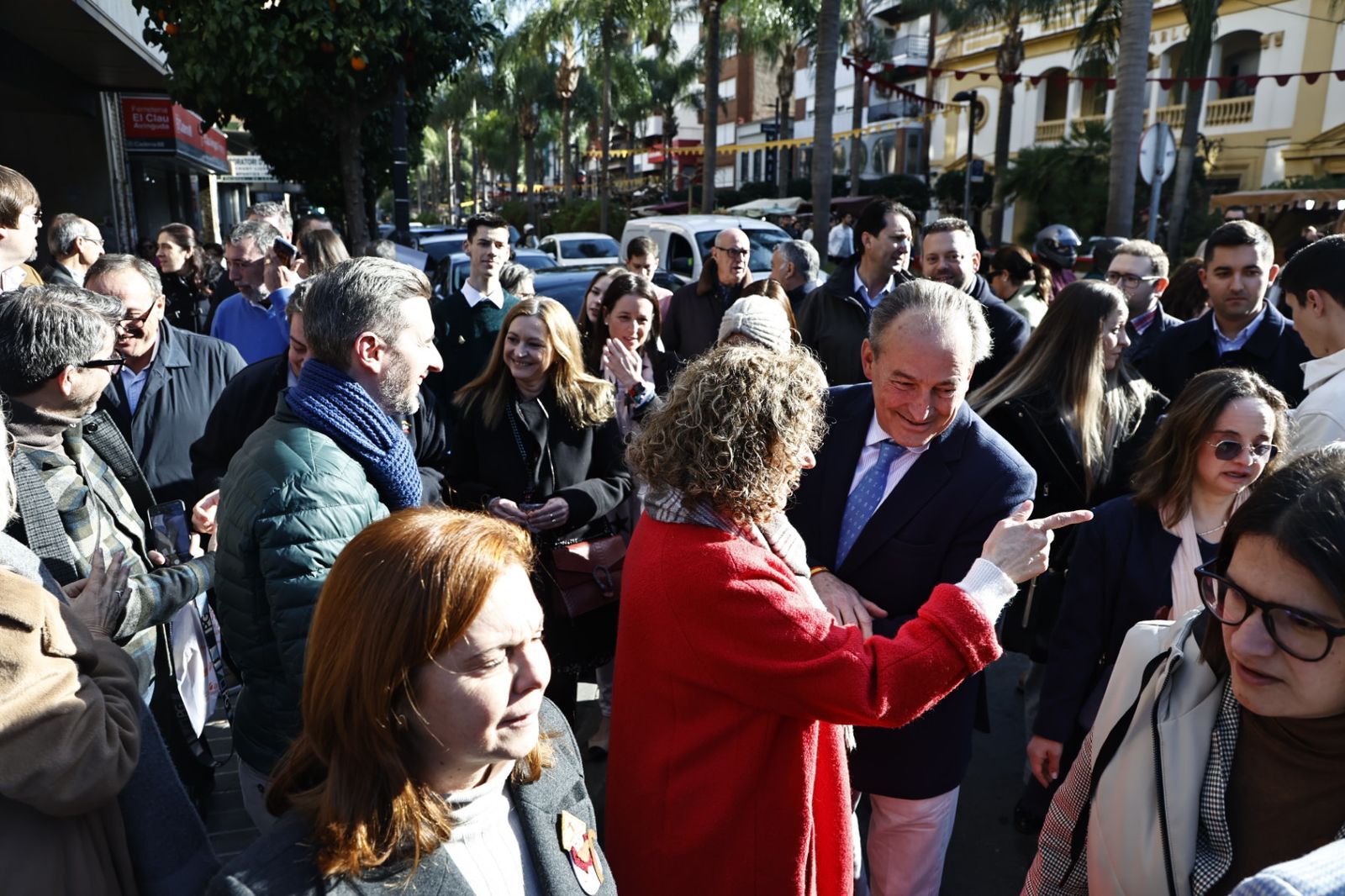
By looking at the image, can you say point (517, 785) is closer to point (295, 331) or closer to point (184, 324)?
point (295, 331)

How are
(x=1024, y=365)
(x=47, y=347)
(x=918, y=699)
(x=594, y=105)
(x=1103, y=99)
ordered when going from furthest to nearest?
(x=594, y=105) → (x=1103, y=99) → (x=1024, y=365) → (x=47, y=347) → (x=918, y=699)

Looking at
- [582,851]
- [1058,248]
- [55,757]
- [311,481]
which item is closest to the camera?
[55,757]

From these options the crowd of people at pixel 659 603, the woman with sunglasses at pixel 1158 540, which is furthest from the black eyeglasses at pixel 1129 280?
the woman with sunglasses at pixel 1158 540

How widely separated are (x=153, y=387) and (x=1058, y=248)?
657 centimetres

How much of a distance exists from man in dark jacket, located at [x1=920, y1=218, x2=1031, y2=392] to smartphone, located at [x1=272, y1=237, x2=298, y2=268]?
142 inches

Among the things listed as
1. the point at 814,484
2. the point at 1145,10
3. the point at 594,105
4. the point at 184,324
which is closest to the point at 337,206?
the point at 184,324

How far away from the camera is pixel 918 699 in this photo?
1.98 meters

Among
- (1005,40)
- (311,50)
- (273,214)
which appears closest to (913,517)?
(273,214)

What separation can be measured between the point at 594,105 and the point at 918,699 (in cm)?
4757

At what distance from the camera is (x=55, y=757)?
143 cm

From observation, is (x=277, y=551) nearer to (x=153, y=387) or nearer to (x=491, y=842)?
(x=491, y=842)

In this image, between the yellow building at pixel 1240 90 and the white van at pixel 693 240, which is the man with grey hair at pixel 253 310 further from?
the yellow building at pixel 1240 90

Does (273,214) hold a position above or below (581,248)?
above

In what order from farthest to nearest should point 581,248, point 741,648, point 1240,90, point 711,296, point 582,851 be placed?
point 1240,90
point 581,248
point 711,296
point 741,648
point 582,851
